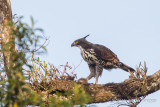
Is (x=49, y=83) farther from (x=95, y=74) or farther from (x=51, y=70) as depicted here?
(x=95, y=74)

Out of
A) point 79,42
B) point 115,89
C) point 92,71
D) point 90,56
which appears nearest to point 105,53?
point 90,56

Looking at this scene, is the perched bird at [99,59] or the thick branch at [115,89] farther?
the perched bird at [99,59]

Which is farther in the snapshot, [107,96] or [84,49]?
[84,49]

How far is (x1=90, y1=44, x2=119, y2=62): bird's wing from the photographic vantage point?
740 cm

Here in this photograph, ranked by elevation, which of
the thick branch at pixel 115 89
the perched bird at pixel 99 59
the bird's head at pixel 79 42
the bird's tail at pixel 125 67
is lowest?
the thick branch at pixel 115 89

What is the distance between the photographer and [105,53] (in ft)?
24.5

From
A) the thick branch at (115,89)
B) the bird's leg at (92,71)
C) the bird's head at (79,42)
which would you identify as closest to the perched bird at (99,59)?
the bird's leg at (92,71)

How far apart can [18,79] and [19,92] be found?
0.45 ft

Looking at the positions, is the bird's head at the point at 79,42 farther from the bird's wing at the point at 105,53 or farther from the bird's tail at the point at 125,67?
the bird's tail at the point at 125,67

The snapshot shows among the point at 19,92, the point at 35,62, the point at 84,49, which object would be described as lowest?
the point at 19,92

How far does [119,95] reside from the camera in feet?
19.7

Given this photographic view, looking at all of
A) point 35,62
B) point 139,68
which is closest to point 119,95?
point 139,68

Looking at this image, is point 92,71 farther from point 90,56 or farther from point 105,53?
point 105,53

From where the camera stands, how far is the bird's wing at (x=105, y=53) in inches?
291
